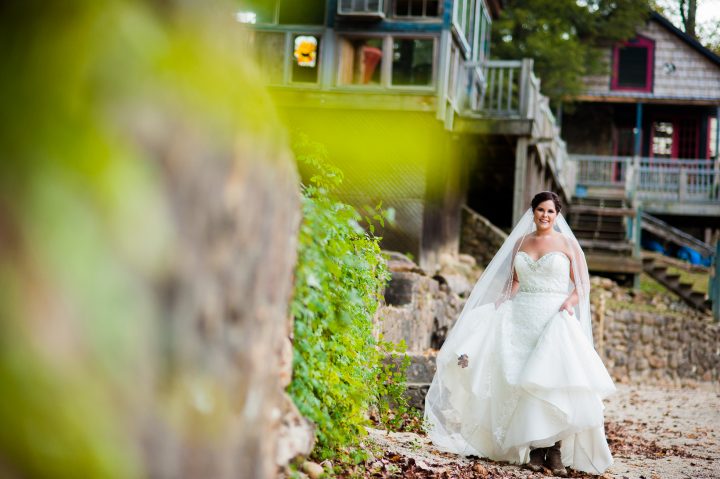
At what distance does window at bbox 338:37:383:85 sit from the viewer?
588 inches

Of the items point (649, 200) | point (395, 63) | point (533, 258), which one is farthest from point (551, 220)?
point (649, 200)

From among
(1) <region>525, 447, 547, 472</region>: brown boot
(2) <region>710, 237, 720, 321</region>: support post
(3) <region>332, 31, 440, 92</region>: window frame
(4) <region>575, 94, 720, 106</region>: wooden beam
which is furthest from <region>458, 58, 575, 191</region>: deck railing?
(4) <region>575, 94, 720, 106</region>: wooden beam

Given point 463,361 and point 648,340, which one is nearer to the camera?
point 463,361

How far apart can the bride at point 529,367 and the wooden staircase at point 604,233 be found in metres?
12.9

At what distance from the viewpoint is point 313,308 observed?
4102 mm

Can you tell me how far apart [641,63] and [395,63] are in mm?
18302

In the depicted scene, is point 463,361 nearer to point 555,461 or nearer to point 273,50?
point 555,461

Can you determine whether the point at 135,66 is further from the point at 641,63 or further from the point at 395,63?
the point at 641,63

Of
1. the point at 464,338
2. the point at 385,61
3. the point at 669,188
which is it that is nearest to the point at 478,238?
the point at 385,61

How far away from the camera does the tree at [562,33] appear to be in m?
26.0

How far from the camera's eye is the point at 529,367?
21.2ft

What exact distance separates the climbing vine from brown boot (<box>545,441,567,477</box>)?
136 centimetres

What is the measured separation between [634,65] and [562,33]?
4.69 metres

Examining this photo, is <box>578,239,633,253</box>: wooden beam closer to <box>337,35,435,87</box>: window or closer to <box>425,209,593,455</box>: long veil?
<box>337,35,435,87</box>: window
